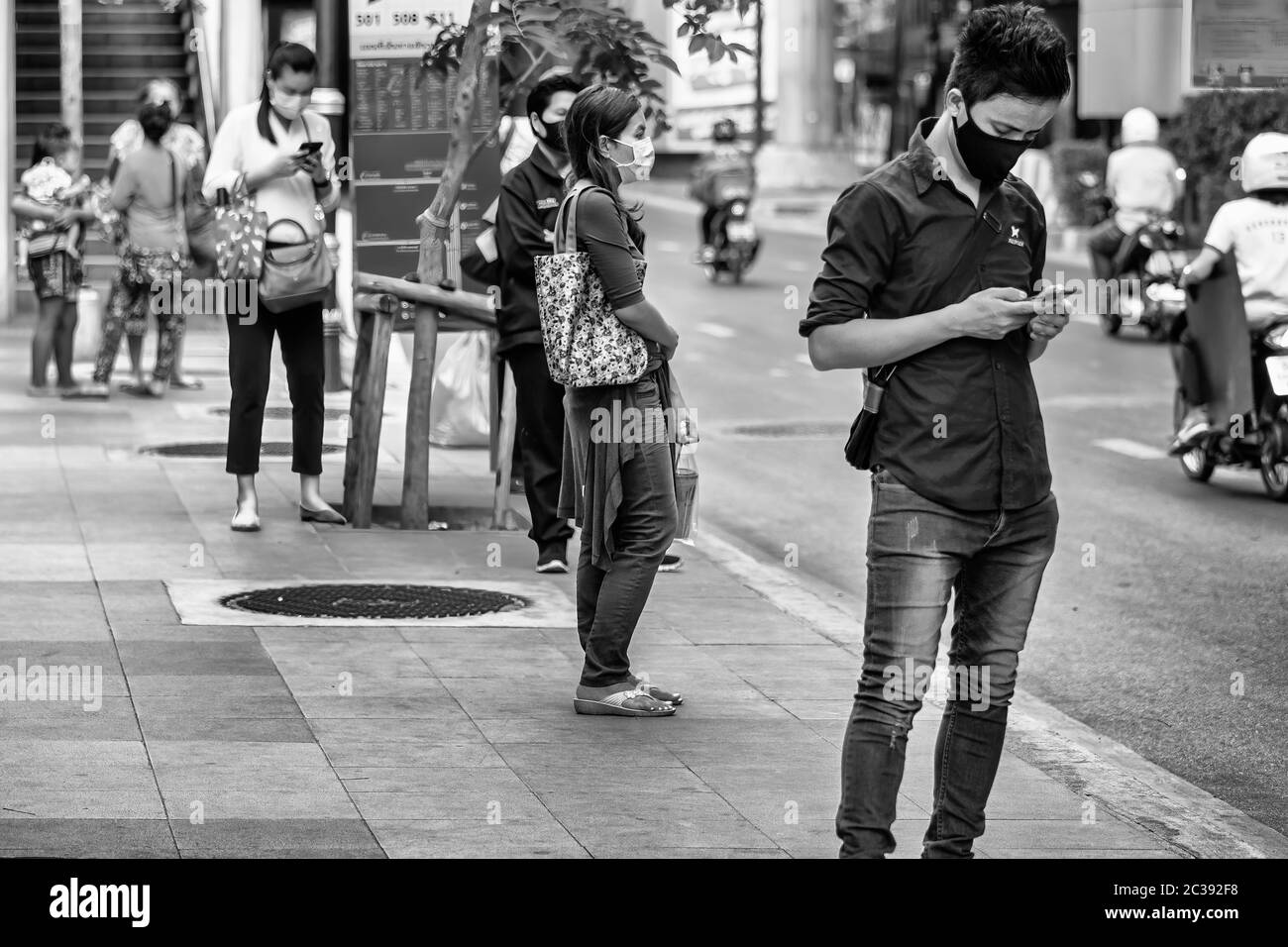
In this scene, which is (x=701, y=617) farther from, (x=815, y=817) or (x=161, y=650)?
(x=815, y=817)

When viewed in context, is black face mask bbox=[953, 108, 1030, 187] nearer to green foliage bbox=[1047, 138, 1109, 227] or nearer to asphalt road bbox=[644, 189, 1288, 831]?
asphalt road bbox=[644, 189, 1288, 831]

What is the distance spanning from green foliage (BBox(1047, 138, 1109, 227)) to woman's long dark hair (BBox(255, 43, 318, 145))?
20617 mm

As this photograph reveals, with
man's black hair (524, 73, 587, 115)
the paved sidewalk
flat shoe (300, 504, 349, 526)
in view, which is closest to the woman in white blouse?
flat shoe (300, 504, 349, 526)

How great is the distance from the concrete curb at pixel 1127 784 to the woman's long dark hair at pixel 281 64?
11.0 feet

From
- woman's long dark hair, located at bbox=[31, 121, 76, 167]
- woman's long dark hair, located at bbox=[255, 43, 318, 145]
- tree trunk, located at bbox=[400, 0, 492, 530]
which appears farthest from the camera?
woman's long dark hair, located at bbox=[31, 121, 76, 167]

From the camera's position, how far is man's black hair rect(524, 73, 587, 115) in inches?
355

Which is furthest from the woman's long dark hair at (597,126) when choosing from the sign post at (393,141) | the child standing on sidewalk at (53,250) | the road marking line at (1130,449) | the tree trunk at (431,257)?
the child standing on sidewalk at (53,250)

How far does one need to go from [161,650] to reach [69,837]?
2.23m

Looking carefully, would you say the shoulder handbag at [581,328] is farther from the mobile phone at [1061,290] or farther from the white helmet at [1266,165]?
the white helmet at [1266,165]

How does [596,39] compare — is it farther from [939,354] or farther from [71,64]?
[71,64]

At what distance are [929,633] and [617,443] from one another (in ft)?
7.14

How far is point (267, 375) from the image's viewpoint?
10.0 metres

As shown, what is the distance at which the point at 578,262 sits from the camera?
6.77 meters
